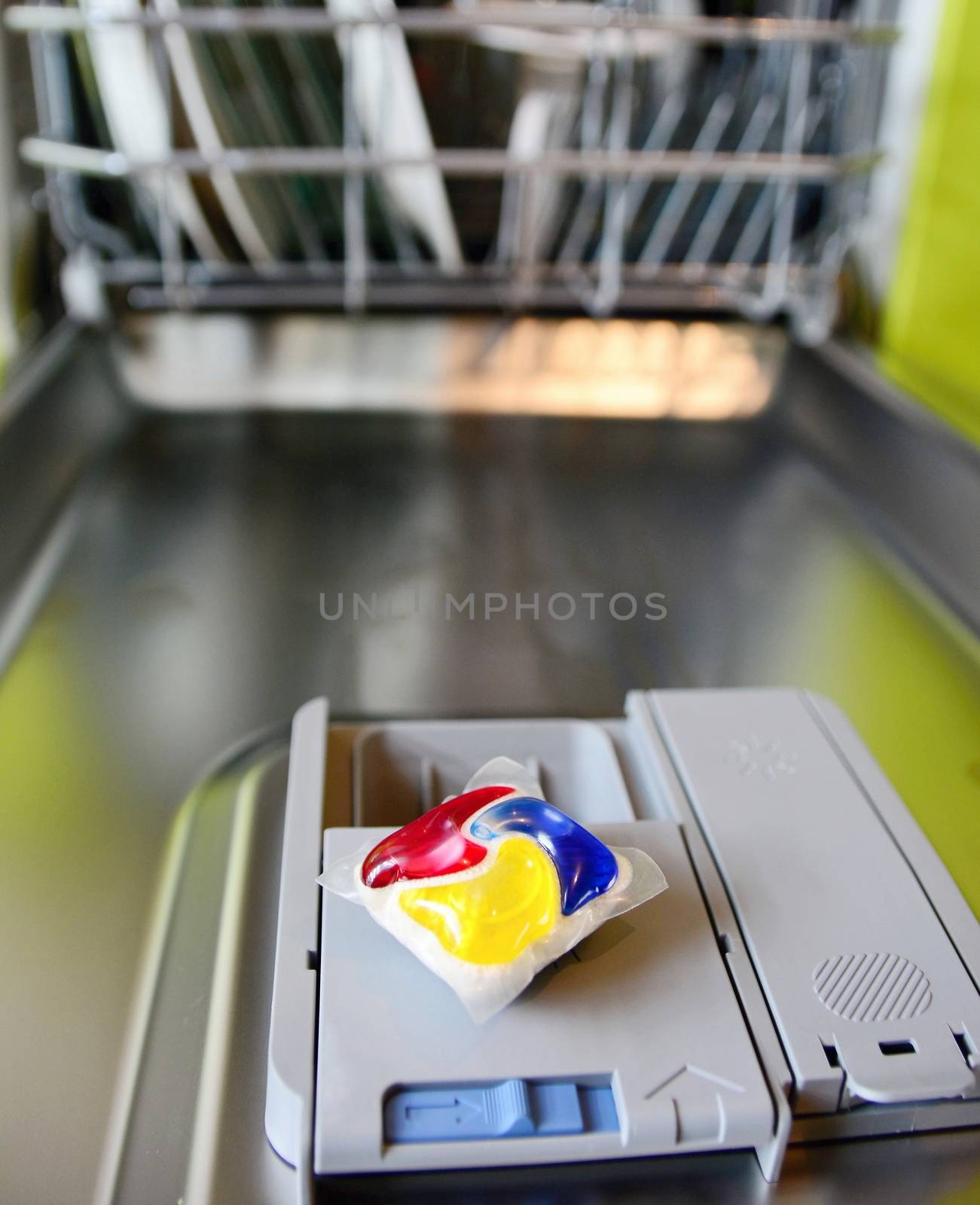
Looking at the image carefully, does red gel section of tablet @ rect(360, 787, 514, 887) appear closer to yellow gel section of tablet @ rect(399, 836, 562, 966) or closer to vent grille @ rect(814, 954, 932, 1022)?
yellow gel section of tablet @ rect(399, 836, 562, 966)

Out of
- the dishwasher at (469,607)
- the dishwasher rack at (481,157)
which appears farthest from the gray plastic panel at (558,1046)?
the dishwasher rack at (481,157)

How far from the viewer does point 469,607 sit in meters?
0.64

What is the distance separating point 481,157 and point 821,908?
0.60m

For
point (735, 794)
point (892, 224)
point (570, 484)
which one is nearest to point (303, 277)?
point (570, 484)

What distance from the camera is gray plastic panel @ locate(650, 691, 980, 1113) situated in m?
0.33

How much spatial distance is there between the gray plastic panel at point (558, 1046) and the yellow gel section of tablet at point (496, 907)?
0.02 m

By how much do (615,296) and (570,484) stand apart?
0.70 feet

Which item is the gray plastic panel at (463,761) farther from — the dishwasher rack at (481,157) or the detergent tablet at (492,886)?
the dishwasher rack at (481,157)

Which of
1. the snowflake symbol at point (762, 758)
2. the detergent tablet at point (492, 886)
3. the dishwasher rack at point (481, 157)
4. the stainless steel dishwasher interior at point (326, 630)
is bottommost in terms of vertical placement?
the stainless steel dishwasher interior at point (326, 630)

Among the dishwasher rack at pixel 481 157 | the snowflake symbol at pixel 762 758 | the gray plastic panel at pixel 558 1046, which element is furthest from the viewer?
the dishwasher rack at pixel 481 157

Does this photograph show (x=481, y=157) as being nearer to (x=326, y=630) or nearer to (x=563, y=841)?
(x=326, y=630)

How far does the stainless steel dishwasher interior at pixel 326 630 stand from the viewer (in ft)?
1.12

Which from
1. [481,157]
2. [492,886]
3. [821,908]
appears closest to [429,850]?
[492,886]

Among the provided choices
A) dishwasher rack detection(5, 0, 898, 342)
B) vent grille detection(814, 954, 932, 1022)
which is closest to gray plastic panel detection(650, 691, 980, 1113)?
vent grille detection(814, 954, 932, 1022)
